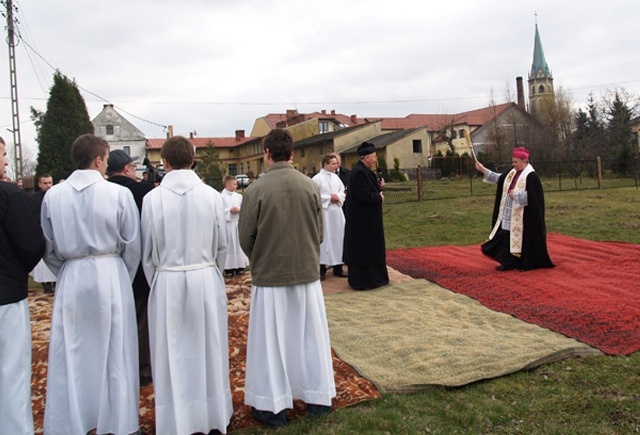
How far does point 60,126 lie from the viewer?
22.2 meters

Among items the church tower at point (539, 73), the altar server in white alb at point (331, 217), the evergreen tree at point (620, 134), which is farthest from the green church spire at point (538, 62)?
the altar server in white alb at point (331, 217)

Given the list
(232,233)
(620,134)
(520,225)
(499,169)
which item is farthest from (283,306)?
(620,134)

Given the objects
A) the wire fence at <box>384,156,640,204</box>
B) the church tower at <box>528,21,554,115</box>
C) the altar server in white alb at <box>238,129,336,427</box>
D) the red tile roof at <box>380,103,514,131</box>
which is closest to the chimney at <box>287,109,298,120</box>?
the red tile roof at <box>380,103,514,131</box>

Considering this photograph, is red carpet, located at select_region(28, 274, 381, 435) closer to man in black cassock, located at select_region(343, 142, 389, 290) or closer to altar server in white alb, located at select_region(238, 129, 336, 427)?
altar server in white alb, located at select_region(238, 129, 336, 427)

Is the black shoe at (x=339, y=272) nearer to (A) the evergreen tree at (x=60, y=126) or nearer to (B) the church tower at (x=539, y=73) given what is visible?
(A) the evergreen tree at (x=60, y=126)

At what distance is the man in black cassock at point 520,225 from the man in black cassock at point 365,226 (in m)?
2.00

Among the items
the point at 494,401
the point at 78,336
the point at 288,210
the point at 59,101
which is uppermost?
the point at 59,101

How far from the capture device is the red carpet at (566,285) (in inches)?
217

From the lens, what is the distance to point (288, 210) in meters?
3.96

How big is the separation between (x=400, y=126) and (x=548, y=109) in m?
25.8

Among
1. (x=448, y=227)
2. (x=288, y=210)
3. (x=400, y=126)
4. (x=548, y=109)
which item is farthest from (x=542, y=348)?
(x=400, y=126)

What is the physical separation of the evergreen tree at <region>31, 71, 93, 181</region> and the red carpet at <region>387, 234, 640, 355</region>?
15955 mm

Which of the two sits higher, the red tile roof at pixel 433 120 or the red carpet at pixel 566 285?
the red tile roof at pixel 433 120

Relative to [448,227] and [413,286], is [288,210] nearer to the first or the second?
[413,286]
